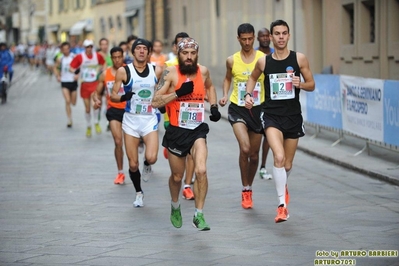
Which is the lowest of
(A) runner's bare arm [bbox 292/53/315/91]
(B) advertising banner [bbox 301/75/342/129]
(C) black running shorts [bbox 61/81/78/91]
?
(B) advertising banner [bbox 301/75/342/129]

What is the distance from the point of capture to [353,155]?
14.6 m

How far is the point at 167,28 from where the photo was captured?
147ft

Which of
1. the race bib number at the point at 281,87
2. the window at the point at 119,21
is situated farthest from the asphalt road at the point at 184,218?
the window at the point at 119,21

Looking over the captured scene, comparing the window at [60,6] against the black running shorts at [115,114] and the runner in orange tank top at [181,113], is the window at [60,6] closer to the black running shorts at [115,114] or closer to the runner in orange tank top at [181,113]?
the black running shorts at [115,114]

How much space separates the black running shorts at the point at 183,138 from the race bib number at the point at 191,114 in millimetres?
45

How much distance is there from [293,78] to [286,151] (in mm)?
772

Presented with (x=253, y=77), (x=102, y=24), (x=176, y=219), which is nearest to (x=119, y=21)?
(x=102, y=24)

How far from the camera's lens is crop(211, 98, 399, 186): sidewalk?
41.6 feet

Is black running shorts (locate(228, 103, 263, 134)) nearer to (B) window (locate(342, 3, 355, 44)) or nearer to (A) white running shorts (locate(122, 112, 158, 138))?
(A) white running shorts (locate(122, 112, 158, 138))

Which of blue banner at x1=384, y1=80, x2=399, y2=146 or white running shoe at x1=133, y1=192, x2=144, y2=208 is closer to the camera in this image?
white running shoe at x1=133, y1=192, x2=144, y2=208

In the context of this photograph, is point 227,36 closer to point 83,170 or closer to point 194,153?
point 83,170

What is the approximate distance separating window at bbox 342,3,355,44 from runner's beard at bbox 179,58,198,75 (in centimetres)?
1347

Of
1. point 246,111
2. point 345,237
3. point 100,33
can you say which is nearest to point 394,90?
point 246,111

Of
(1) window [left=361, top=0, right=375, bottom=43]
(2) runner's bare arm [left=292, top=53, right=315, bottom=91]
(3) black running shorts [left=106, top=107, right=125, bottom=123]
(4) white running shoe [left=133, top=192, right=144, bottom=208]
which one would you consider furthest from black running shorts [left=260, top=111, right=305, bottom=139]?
(1) window [left=361, top=0, right=375, bottom=43]
